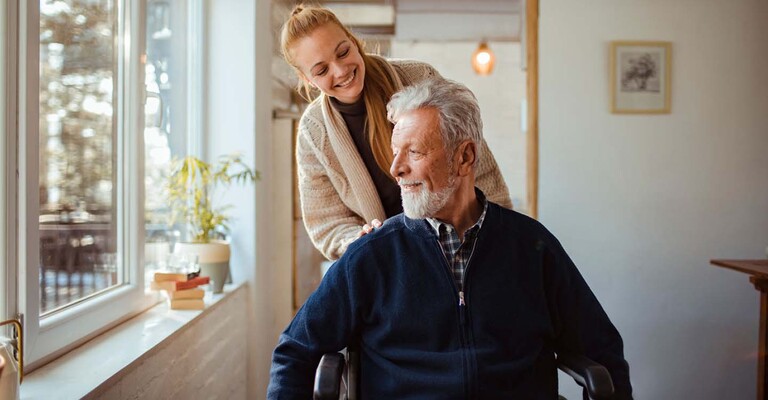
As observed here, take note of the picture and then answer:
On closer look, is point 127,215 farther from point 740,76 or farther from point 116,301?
point 740,76

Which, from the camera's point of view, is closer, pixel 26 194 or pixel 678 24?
pixel 26 194

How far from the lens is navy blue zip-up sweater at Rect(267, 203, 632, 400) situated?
154 cm

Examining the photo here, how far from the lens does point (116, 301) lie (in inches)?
87.6

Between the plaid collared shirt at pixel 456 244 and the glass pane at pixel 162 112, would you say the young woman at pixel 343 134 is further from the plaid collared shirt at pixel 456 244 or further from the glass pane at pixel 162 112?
the glass pane at pixel 162 112

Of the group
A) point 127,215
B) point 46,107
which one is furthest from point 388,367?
point 127,215

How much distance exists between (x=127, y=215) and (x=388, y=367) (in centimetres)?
129

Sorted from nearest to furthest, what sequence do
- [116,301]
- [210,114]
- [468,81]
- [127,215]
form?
[116,301], [127,215], [210,114], [468,81]

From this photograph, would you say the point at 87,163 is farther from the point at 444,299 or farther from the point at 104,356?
the point at 444,299

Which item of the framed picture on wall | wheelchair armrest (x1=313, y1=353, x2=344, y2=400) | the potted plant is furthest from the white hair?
the framed picture on wall

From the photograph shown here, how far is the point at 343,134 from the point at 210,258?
1.30 meters

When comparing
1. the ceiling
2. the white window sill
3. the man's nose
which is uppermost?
the ceiling

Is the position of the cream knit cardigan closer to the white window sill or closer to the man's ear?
the man's ear

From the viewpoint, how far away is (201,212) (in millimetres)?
3045

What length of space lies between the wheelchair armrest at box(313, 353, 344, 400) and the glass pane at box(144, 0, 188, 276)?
139 cm
